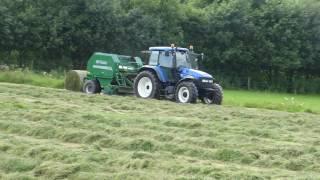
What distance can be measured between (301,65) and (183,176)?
30277 millimetres

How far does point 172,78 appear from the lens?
63.2ft

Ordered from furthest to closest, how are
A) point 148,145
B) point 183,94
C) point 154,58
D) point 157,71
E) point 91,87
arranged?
1. point 91,87
2. point 154,58
3. point 157,71
4. point 183,94
5. point 148,145

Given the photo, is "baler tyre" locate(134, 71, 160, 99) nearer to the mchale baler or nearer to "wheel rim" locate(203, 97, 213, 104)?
the mchale baler

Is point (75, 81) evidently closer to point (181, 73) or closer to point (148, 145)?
point (181, 73)

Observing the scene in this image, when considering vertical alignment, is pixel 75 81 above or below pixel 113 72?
below

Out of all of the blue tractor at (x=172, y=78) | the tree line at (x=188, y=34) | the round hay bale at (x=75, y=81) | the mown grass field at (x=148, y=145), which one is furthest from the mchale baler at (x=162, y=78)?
the tree line at (x=188, y=34)

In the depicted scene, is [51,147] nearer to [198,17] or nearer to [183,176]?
[183,176]

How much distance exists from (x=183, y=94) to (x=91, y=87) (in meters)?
3.71

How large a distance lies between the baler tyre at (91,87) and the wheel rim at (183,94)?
3.40 m

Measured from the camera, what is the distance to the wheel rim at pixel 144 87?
19344 millimetres

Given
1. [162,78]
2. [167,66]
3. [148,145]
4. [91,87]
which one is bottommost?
[148,145]

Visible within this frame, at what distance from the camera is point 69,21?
30.4 m

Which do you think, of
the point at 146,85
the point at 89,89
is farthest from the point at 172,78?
the point at 89,89

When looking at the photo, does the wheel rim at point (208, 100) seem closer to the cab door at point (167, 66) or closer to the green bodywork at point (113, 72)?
the cab door at point (167, 66)
